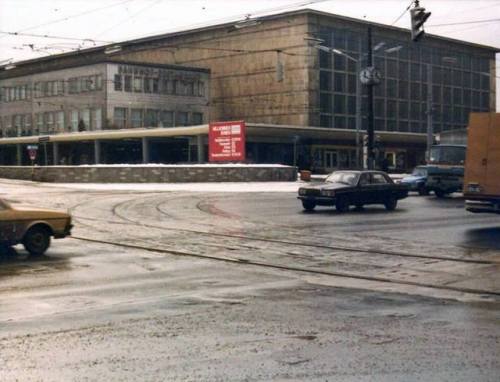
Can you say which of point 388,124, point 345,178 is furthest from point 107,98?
point 345,178

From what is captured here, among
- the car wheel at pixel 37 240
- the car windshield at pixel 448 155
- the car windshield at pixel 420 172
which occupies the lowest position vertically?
the car wheel at pixel 37 240

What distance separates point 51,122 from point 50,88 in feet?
11.7

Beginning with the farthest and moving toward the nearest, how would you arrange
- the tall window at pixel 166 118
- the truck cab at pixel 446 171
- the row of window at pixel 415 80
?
the row of window at pixel 415 80, the tall window at pixel 166 118, the truck cab at pixel 446 171

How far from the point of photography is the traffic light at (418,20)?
74.9 feet

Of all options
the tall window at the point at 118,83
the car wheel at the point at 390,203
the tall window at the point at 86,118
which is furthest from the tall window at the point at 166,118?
the car wheel at the point at 390,203

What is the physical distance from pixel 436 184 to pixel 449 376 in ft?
102

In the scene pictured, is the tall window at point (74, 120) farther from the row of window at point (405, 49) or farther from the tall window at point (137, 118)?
the row of window at point (405, 49)

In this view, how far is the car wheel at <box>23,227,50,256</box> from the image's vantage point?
14289 millimetres

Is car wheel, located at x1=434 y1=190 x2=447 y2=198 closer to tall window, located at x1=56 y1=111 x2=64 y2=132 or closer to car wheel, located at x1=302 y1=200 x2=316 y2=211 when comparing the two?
car wheel, located at x1=302 y1=200 x2=316 y2=211

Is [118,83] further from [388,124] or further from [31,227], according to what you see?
[31,227]

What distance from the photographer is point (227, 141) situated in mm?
53812

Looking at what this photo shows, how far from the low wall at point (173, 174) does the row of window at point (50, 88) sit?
26.7 metres

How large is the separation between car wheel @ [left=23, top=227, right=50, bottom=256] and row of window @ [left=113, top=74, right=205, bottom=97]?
201ft

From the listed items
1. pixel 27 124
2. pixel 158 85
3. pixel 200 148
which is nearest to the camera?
pixel 200 148
